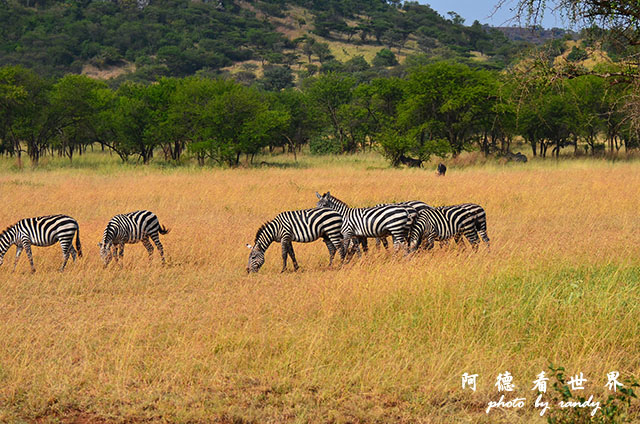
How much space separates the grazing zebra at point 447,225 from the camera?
11.5m

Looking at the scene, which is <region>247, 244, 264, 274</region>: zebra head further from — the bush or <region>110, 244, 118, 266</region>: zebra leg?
the bush

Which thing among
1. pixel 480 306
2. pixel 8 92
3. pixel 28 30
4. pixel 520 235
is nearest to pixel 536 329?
pixel 480 306

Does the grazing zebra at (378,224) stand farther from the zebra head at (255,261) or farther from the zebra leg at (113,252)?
the zebra leg at (113,252)

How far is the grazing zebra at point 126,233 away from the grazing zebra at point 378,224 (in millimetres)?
3996

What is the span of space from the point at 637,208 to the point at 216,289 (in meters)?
14.2

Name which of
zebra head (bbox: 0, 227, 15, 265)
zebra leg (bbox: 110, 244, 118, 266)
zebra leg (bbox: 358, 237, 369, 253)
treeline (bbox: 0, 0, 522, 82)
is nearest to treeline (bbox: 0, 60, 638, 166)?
zebra leg (bbox: 110, 244, 118, 266)

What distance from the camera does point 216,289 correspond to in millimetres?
9984

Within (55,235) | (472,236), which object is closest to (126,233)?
(55,235)

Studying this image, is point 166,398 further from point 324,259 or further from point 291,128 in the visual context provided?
point 291,128

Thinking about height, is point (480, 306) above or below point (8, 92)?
below

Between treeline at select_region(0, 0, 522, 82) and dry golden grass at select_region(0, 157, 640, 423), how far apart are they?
113432mm

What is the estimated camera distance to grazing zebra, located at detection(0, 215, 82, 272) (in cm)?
1138

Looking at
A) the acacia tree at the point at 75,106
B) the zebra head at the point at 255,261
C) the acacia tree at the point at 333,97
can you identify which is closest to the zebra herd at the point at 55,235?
the zebra head at the point at 255,261

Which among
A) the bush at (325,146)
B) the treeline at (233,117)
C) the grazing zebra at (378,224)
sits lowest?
the grazing zebra at (378,224)
